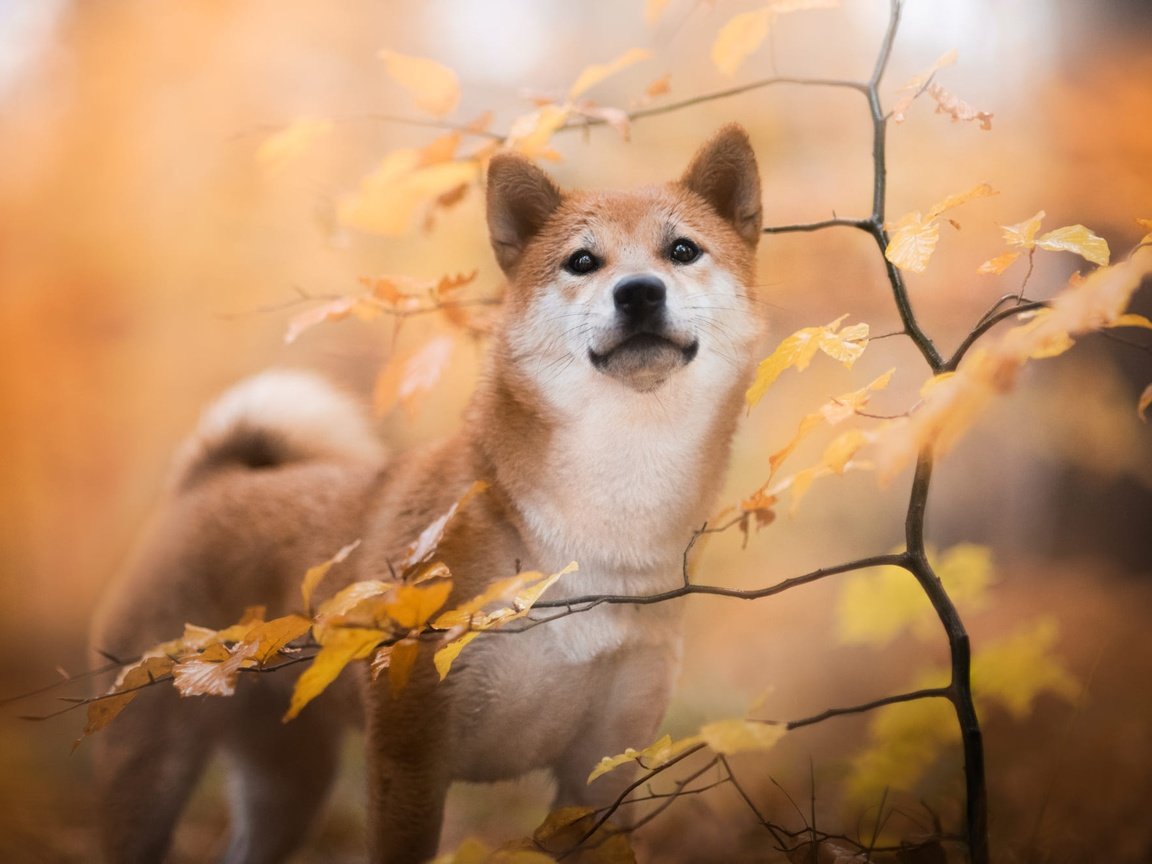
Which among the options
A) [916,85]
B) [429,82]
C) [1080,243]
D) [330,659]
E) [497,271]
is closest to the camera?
[330,659]

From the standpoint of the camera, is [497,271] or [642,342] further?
[497,271]

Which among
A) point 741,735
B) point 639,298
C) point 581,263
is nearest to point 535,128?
point 581,263

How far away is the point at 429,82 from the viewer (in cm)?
136

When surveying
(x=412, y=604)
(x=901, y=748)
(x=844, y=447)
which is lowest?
(x=901, y=748)

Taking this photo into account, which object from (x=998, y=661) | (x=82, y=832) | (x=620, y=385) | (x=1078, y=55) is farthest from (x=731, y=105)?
(x=82, y=832)

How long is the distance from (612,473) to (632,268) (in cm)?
29

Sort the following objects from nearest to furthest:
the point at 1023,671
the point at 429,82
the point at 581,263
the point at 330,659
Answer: the point at 330,659
the point at 581,263
the point at 429,82
the point at 1023,671

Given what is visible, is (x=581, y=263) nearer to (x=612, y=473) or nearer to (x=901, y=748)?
(x=612, y=473)

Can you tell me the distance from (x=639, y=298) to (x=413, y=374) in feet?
1.50

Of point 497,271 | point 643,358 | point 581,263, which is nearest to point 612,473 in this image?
point 643,358

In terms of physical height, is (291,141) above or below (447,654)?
above

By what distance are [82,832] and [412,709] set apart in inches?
30.1

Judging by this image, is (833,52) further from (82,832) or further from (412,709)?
(82,832)

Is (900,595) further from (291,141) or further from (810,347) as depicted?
(291,141)
